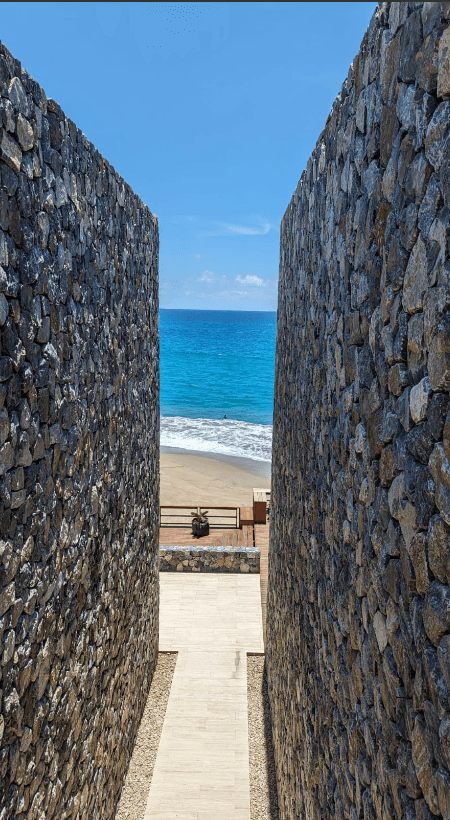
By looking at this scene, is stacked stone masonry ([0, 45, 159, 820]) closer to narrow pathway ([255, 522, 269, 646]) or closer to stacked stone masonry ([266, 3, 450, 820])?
stacked stone masonry ([266, 3, 450, 820])

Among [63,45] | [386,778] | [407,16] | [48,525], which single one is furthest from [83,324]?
[386,778]

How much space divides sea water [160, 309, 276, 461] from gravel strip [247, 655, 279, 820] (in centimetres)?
1871

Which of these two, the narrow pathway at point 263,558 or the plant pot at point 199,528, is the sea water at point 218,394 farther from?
the plant pot at point 199,528

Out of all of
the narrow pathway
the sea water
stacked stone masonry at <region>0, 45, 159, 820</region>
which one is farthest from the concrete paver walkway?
the sea water

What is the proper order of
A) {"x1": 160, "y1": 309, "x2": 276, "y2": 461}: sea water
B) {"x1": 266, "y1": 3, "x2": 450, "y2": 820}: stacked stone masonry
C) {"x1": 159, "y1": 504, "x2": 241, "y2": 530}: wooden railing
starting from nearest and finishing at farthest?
{"x1": 266, "y1": 3, "x2": 450, "y2": 820}: stacked stone masonry → {"x1": 159, "y1": 504, "x2": 241, "y2": 530}: wooden railing → {"x1": 160, "y1": 309, "x2": 276, "y2": 461}: sea water

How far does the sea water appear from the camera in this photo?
31.1m

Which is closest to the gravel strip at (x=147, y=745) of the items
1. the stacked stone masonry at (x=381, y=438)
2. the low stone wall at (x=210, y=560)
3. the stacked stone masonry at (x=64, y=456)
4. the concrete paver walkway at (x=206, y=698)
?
the concrete paver walkway at (x=206, y=698)

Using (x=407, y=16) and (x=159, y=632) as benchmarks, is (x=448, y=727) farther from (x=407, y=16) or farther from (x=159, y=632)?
(x=159, y=632)

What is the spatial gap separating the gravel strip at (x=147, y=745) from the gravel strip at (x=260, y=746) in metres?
1.10

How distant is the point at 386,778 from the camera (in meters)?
1.99

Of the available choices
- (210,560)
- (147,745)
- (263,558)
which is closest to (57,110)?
(147,745)

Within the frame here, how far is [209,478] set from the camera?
22.4 m

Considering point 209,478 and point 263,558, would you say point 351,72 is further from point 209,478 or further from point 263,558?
point 209,478

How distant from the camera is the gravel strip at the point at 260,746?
5.63m
